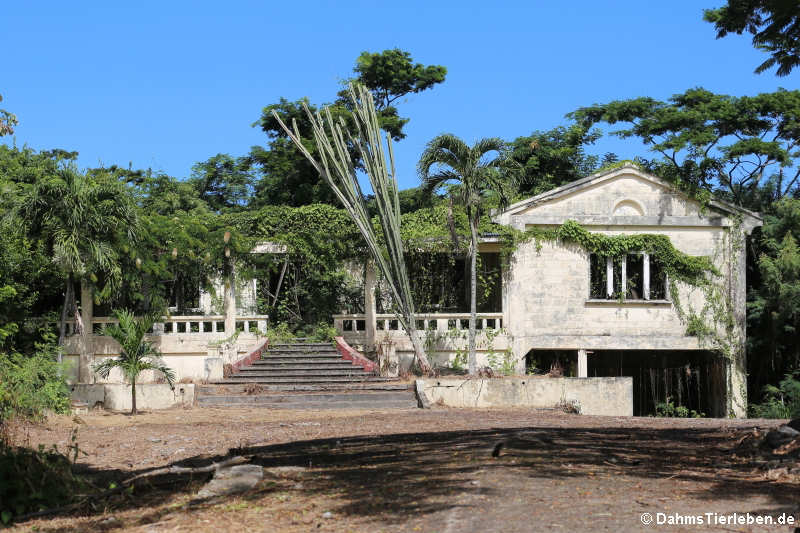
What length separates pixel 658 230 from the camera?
2345cm

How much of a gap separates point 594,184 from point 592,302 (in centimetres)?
310

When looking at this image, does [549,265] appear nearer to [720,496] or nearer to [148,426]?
[148,426]

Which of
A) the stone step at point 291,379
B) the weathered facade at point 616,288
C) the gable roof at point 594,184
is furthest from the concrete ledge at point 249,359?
the gable roof at point 594,184

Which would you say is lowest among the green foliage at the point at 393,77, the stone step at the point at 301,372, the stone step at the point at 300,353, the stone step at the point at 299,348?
the stone step at the point at 301,372

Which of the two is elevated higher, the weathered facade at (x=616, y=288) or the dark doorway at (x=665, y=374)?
the weathered facade at (x=616, y=288)

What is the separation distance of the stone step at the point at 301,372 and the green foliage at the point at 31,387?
13.9ft

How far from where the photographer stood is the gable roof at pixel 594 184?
23.1 m

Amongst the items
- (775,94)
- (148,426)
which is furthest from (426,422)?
(775,94)

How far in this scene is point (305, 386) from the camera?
62.6 ft

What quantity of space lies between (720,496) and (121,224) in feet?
50.6

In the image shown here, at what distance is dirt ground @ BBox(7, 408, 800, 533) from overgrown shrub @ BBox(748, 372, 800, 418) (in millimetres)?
10254

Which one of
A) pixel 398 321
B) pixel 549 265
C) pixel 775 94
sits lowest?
pixel 398 321

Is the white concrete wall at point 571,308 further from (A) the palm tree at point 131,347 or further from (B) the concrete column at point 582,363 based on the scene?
(A) the palm tree at point 131,347

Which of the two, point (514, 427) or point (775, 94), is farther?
point (775, 94)
